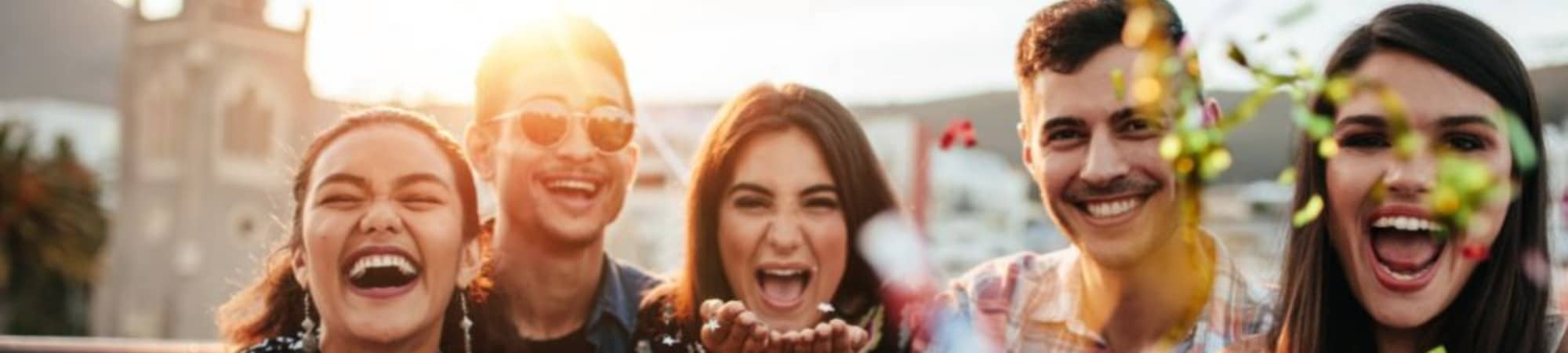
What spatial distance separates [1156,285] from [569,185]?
1397 mm

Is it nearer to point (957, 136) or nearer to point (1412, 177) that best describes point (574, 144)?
point (957, 136)

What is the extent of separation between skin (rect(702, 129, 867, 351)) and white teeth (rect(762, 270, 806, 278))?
0.7 inches

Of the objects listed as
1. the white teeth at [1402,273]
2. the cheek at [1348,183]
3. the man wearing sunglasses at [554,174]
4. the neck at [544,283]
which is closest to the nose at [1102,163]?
the cheek at [1348,183]

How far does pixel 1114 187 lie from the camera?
343 centimetres

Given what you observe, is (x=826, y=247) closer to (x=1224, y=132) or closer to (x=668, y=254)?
(x=668, y=254)

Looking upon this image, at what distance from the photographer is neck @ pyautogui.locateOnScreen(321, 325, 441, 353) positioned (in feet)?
12.3

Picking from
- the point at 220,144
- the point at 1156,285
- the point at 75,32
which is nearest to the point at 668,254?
the point at 1156,285

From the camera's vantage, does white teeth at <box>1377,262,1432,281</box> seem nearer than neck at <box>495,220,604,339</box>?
Yes

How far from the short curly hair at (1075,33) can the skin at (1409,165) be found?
549 mm

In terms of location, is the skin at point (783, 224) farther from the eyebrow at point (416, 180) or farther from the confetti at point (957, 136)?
the eyebrow at point (416, 180)

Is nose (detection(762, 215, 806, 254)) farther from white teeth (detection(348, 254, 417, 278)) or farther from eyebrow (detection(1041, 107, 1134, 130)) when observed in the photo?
white teeth (detection(348, 254, 417, 278))

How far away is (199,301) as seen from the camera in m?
46.6

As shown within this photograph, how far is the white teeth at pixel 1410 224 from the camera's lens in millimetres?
2883

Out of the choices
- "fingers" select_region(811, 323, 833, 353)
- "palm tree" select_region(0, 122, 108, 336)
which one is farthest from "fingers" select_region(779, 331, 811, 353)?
"palm tree" select_region(0, 122, 108, 336)
